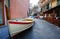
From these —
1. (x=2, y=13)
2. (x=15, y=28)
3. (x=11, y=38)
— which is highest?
(x=2, y=13)

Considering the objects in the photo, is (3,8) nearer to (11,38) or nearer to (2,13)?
(2,13)

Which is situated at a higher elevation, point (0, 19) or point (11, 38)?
point (0, 19)

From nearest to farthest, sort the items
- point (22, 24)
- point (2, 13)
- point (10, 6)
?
point (10, 6) < point (22, 24) < point (2, 13)

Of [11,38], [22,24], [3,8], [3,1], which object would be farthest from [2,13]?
[11,38]

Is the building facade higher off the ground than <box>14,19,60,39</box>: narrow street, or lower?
higher

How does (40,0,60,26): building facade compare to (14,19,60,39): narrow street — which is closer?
(14,19,60,39): narrow street

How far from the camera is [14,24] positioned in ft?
27.2

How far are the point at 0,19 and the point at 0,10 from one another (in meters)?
1.07

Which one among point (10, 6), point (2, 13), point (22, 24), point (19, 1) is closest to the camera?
point (10, 6)

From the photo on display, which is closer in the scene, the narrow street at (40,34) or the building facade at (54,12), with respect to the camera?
the narrow street at (40,34)

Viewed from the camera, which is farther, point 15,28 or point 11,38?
point 15,28

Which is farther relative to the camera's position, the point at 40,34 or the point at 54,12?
→ the point at 54,12

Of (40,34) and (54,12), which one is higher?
(54,12)

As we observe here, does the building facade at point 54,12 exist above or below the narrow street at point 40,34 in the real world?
above
